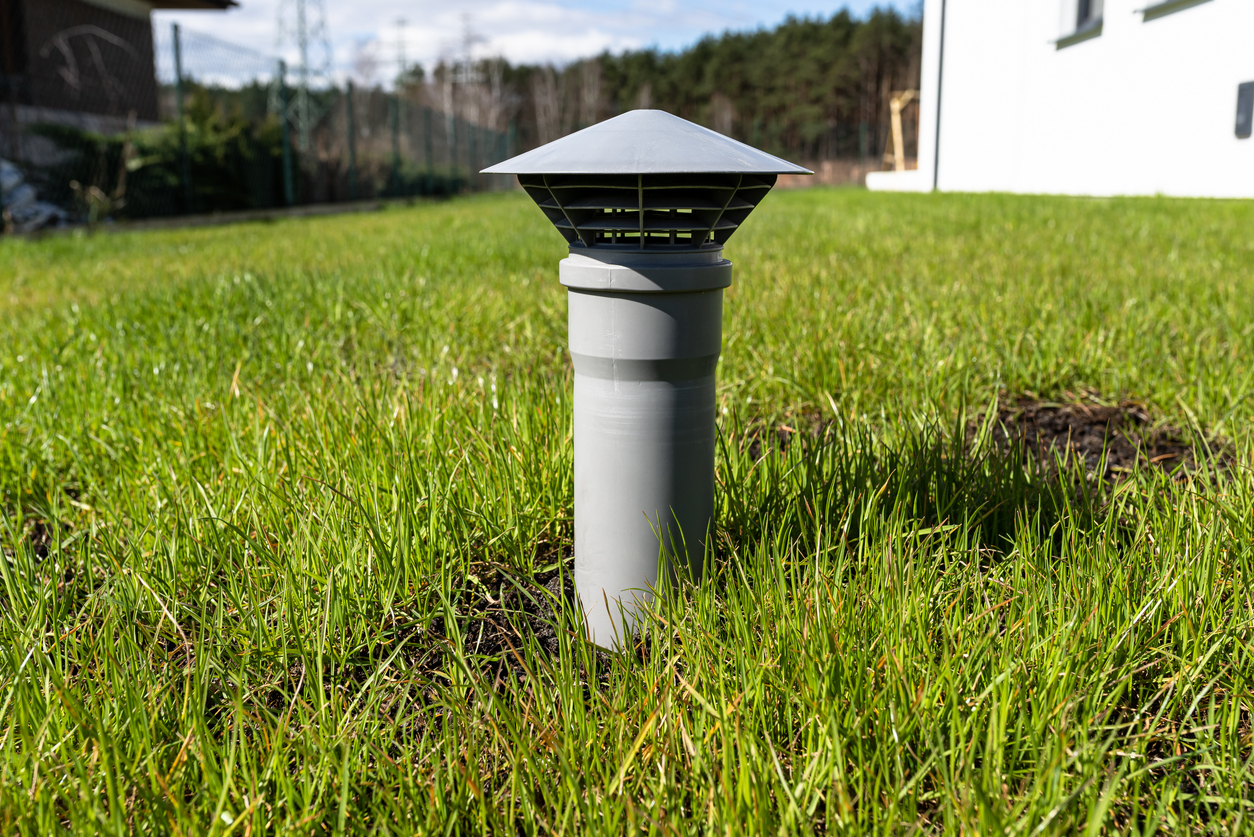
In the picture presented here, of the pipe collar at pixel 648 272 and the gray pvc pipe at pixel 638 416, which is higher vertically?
the pipe collar at pixel 648 272

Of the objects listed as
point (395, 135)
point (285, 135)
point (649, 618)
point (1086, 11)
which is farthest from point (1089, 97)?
point (649, 618)

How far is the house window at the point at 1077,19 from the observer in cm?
1616

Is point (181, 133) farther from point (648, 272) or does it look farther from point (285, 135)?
point (648, 272)

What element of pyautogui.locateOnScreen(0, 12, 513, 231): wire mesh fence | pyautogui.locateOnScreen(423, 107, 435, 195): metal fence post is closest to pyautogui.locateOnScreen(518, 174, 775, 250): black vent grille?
pyautogui.locateOnScreen(0, 12, 513, 231): wire mesh fence

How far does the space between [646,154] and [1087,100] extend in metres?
18.4

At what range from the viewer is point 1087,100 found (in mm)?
16234

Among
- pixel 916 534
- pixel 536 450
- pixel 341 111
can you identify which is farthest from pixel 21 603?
pixel 341 111

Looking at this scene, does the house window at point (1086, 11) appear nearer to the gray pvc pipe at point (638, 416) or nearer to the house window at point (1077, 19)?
the house window at point (1077, 19)

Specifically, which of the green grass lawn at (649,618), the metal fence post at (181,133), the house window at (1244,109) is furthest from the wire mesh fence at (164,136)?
the house window at (1244,109)

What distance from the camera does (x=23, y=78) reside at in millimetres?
13906

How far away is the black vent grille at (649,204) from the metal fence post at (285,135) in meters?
15.3

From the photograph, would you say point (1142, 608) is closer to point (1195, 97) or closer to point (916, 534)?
point (916, 534)

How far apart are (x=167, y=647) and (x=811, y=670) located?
1154mm

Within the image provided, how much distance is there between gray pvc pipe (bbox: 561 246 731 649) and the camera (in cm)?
125
